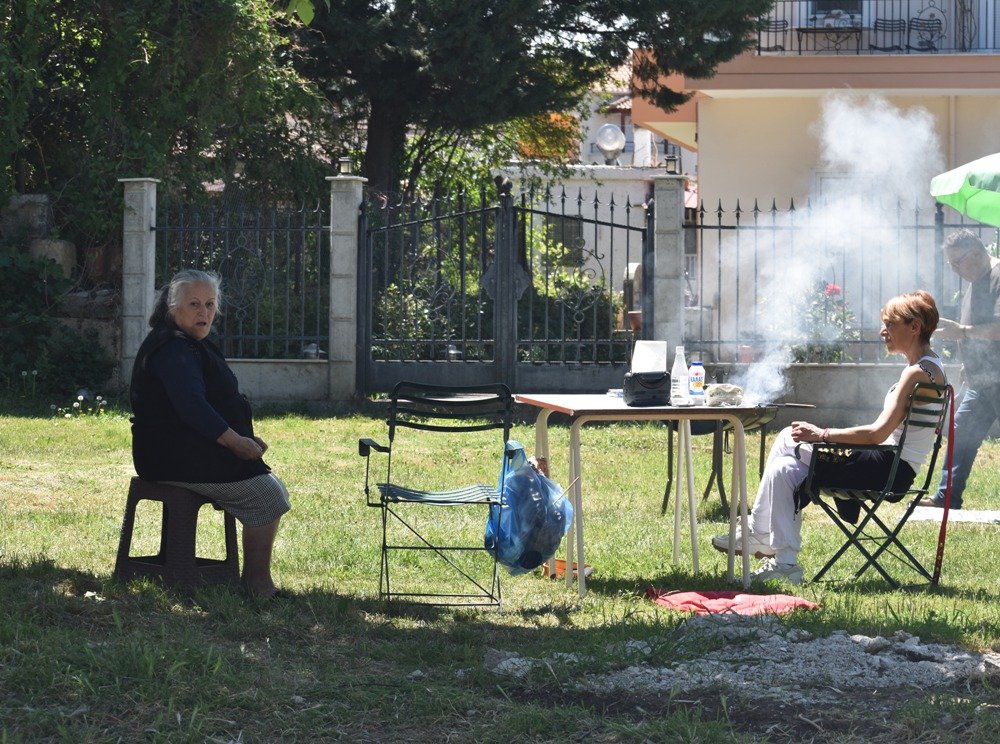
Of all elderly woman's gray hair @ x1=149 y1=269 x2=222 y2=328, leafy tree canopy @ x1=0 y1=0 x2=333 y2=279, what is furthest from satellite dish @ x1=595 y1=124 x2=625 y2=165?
elderly woman's gray hair @ x1=149 y1=269 x2=222 y2=328

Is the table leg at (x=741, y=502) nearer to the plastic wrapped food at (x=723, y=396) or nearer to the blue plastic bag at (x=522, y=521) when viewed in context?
the plastic wrapped food at (x=723, y=396)

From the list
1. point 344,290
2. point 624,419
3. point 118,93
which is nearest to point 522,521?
point 624,419

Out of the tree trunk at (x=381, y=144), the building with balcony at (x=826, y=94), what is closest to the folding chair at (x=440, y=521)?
the tree trunk at (x=381, y=144)

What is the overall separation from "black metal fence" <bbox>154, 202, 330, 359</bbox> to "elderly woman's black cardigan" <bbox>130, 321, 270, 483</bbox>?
8094mm

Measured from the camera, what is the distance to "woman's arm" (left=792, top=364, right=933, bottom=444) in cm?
666

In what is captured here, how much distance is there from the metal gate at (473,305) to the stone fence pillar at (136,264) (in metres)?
2.32

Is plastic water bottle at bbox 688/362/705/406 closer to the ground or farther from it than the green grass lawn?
farther from it

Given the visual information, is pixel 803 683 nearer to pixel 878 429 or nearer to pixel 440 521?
pixel 878 429

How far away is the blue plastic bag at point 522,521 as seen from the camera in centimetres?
623

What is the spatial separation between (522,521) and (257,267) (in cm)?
936

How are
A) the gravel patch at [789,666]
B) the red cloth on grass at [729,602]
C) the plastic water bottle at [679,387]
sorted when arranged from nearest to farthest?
1. the gravel patch at [789,666]
2. the red cloth on grass at [729,602]
3. the plastic water bottle at [679,387]

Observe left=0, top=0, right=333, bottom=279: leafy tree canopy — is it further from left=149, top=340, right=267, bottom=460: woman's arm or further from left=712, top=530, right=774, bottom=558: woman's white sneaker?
left=712, top=530, right=774, bottom=558: woman's white sneaker

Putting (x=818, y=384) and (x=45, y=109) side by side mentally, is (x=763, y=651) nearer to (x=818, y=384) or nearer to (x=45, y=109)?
(x=818, y=384)

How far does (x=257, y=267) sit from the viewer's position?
590 inches
